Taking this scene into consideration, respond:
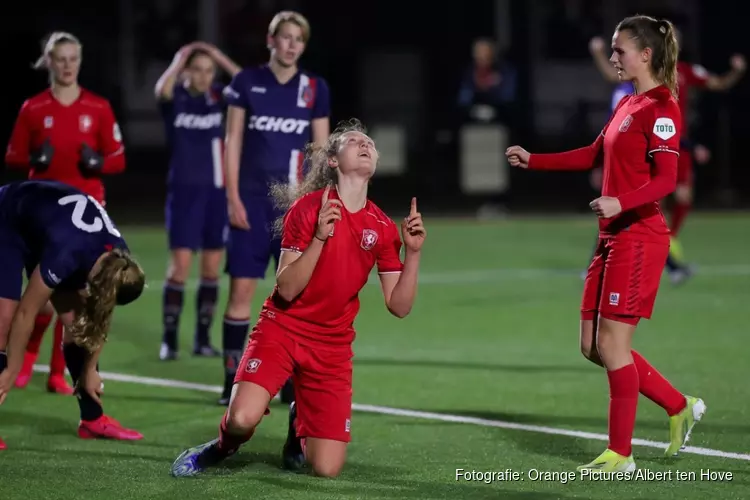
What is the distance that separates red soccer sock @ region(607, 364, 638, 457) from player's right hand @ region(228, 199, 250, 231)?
238cm

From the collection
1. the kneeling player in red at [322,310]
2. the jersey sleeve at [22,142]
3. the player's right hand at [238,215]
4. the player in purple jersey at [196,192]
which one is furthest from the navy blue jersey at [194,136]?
the kneeling player in red at [322,310]

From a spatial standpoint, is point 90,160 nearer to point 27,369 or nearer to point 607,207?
point 27,369

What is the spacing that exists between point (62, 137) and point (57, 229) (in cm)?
192

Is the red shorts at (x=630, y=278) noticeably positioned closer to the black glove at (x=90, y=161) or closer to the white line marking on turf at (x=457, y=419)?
the white line marking on turf at (x=457, y=419)

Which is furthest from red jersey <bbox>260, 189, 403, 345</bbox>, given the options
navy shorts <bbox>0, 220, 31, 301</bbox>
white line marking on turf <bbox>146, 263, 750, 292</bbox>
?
white line marking on turf <bbox>146, 263, 750, 292</bbox>

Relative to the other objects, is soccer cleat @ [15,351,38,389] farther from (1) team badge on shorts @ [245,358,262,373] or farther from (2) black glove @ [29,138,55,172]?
(1) team badge on shorts @ [245,358,262,373]

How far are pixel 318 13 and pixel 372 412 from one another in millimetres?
21427

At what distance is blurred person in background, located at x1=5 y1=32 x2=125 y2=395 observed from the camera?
7.69 metres

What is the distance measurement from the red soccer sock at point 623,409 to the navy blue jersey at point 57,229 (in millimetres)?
2303

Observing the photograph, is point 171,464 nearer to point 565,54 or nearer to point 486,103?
point 486,103

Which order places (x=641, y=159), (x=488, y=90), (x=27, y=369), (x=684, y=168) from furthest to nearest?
(x=488, y=90)
(x=684, y=168)
(x=27, y=369)
(x=641, y=159)

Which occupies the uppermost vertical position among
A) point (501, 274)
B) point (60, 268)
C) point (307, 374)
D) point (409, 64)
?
point (409, 64)

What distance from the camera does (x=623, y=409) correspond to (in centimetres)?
568

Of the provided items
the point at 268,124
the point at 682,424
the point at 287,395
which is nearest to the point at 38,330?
the point at 287,395
